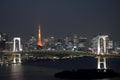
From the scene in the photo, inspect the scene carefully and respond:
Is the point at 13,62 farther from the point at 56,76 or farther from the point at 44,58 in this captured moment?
the point at 56,76

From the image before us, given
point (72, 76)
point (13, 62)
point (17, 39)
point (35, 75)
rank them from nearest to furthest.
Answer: point (72, 76) → point (35, 75) → point (13, 62) → point (17, 39)

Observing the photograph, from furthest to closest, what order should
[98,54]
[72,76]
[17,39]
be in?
1. [17,39]
2. [98,54]
3. [72,76]

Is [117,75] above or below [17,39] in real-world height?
below

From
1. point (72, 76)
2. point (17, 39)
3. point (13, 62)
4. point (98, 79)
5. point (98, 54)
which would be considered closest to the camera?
point (98, 79)

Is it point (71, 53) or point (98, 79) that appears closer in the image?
point (98, 79)

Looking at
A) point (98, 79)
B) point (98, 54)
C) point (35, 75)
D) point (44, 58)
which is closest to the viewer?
point (98, 79)

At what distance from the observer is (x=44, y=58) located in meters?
71.5

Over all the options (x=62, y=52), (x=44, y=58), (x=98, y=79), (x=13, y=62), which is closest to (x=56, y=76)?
(x=98, y=79)

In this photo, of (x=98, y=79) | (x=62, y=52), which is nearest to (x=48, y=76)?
(x=98, y=79)

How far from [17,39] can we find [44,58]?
9428 mm

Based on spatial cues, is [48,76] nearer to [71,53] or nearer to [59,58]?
[71,53]

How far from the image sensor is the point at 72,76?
35.7 m

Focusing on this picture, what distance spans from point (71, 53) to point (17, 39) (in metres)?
22.1

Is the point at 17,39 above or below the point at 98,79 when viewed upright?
above
